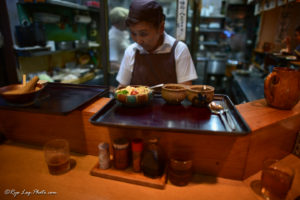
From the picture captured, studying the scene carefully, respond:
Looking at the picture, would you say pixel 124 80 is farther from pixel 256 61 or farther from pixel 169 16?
pixel 256 61

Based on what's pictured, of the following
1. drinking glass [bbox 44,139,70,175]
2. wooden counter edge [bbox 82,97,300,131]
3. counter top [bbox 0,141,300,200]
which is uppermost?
wooden counter edge [bbox 82,97,300,131]

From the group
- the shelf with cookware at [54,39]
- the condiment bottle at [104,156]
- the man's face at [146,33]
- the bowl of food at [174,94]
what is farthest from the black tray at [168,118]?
the shelf with cookware at [54,39]

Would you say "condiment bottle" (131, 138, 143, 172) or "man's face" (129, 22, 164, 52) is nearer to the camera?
"condiment bottle" (131, 138, 143, 172)

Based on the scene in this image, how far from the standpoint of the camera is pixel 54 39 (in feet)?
11.8

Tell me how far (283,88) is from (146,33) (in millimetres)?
959

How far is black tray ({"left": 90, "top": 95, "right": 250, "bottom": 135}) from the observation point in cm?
79

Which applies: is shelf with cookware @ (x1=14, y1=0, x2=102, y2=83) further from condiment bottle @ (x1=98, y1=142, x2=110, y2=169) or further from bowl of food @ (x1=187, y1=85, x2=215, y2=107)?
bowl of food @ (x1=187, y1=85, x2=215, y2=107)

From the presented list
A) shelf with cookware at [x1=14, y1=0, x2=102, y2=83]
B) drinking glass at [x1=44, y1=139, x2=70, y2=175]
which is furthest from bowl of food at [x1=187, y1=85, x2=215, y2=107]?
shelf with cookware at [x1=14, y1=0, x2=102, y2=83]

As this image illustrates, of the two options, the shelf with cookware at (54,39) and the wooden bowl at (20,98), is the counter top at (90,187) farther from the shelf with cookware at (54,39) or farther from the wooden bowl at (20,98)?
the shelf with cookware at (54,39)

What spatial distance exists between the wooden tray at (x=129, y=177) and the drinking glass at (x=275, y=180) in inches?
17.0

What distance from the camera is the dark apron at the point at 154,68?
1.72 metres

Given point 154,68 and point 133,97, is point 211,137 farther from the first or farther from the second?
point 154,68

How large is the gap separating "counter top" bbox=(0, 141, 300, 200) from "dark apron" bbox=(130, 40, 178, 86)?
3.06 ft

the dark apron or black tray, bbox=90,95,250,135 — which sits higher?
the dark apron
